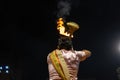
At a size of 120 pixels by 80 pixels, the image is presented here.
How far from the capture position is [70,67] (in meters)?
7.23

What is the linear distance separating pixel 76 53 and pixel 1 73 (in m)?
21.2

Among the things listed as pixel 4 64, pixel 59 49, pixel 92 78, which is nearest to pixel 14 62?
pixel 4 64

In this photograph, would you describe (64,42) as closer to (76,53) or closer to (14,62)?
(76,53)

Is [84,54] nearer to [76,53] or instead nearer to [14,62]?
[76,53]

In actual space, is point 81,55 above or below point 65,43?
below

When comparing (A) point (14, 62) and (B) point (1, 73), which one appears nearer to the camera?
(B) point (1, 73)

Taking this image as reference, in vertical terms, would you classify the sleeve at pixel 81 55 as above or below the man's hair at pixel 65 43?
below

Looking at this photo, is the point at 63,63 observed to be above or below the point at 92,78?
below

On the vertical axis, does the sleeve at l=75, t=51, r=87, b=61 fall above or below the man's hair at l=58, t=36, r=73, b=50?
below

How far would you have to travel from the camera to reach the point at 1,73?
28.1 meters

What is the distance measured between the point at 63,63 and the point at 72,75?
0.24 metres

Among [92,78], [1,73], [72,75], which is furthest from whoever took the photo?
Answer: [1,73]

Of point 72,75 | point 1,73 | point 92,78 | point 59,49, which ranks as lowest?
point 72,75

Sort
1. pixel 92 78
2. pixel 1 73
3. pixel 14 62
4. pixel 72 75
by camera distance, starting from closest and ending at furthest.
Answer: pixel 72 75 → pixel 92 78 → pixel 1 73 → pixel 14 62
